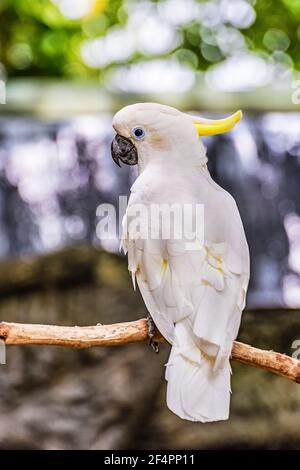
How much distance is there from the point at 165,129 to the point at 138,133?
0.27ft

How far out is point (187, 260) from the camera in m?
1.82

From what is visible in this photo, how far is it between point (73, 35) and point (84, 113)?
2369 mm

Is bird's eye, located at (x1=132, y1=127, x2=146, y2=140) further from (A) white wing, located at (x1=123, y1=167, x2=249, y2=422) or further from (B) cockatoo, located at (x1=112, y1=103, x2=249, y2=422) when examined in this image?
(A) white wing, located at (x1=123, y1=167, x2=249, y2=422)

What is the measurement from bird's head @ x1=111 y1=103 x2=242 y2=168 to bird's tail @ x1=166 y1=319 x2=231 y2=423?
0.48m

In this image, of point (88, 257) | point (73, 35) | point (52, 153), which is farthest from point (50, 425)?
point (73, 35)

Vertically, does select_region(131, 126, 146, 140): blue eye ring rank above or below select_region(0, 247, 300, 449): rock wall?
above

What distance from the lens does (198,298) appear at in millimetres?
1797

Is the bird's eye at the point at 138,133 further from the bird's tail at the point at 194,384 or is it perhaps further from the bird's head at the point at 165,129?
the bird's tail at the point at 194,384

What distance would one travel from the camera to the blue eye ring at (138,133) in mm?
1915

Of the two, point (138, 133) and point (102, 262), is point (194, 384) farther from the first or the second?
point (102, 262)

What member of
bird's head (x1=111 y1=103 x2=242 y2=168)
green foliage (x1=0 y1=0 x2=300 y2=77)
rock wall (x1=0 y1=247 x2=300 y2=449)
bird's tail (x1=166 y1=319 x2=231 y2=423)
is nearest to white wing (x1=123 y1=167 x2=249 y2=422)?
bird's tail (x1=166 y1=319 x2=231 y2=423)

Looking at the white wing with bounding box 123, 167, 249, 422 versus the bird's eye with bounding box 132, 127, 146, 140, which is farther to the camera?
the bird's eye with bounding box 132, 127, 146, 140

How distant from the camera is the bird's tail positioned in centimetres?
169

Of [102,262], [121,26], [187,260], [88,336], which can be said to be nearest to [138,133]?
[187,260]
